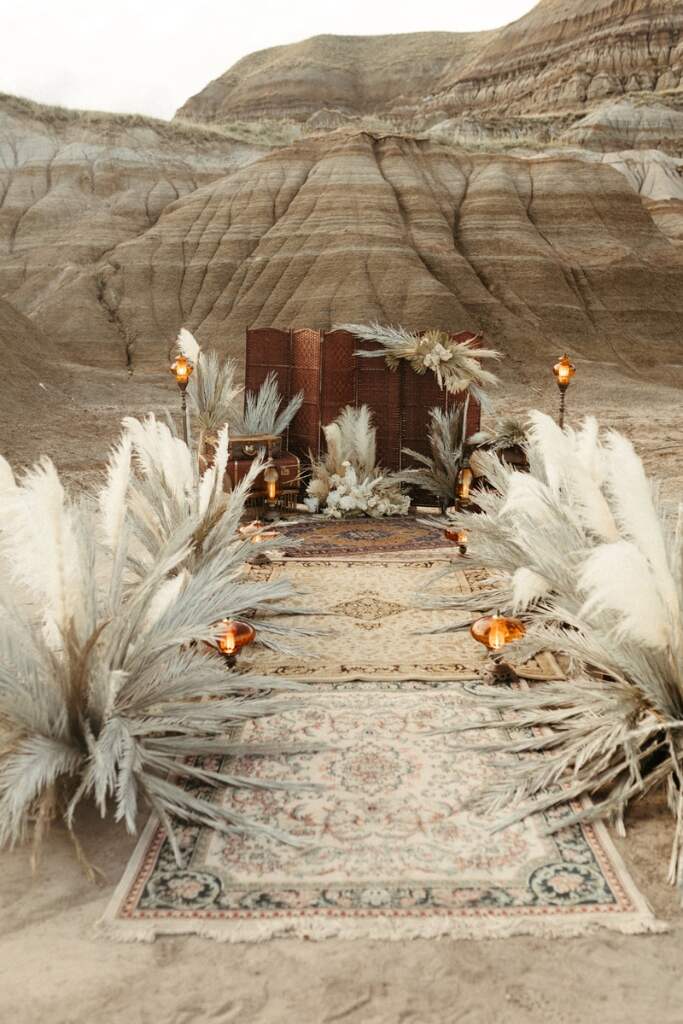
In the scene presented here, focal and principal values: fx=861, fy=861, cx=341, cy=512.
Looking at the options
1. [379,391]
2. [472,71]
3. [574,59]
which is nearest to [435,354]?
[379,391]

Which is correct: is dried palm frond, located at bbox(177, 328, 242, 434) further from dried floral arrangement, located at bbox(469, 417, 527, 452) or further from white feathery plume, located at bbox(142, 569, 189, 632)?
white feathery plume, located at bbox(142, 569, 189, 632)

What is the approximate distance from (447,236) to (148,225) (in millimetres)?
11780

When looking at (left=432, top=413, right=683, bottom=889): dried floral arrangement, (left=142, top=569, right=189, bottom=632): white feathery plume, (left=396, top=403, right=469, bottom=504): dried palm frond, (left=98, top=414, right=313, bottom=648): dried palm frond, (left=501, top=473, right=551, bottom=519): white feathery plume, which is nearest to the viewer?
(left=432, top=413, right=683, bottom=889): dried floral arrangement

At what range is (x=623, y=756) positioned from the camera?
3.28 m

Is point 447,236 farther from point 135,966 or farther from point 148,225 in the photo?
point 135,966

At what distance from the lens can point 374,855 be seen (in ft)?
9.31

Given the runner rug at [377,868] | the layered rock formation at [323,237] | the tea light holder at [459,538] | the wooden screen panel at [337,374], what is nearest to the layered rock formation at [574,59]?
the layered rock formation at [323,237]

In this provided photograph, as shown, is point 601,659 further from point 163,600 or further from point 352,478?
point 352,478

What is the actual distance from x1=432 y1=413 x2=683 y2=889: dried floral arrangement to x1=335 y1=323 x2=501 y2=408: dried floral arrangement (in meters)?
4.62

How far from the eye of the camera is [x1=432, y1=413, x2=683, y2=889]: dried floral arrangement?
2768 mm

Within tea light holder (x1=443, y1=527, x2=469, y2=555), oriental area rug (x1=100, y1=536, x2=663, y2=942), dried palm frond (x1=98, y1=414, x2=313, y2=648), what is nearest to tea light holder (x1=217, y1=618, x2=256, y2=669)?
dried palm frond (x1=98, y1=414, x2=313, y2=648)

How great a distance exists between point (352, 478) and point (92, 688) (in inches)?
218

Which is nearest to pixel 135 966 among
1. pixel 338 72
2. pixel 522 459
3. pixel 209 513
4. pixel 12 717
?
pixel 12 717

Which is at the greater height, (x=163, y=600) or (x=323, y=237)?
(x=323, y=237)
